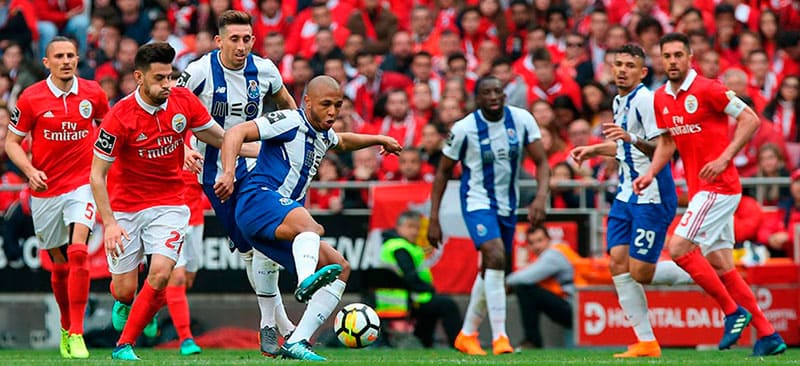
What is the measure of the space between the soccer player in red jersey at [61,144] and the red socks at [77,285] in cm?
19

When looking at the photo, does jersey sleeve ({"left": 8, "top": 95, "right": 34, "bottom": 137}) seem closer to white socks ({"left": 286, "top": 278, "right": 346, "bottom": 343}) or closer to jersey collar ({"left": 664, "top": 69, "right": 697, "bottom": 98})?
white socks ({"left": 286, "top": 278, "right": 346, "bottom": 343})

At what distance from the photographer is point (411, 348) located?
14844 millimetres

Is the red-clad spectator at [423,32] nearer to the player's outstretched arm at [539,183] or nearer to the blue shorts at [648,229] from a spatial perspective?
the player's outstretched arm at [539,183]

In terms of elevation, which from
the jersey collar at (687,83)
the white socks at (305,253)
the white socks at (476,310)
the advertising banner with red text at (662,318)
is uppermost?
the jersey collar at (687,83)

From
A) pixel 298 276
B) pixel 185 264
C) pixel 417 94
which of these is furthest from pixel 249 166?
pixel 417 94

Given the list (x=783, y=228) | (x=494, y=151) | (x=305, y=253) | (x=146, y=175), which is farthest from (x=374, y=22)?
(x=305, y=253)

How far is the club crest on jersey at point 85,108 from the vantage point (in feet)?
40.2

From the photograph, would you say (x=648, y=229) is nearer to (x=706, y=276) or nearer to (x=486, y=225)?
(x=706, y=276)

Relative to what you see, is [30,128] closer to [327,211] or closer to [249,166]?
[249,166]

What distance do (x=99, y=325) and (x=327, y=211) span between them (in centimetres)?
283

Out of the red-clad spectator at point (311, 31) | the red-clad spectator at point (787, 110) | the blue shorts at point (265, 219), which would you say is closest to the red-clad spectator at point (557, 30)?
the red-clad spectator at point (311, 31)

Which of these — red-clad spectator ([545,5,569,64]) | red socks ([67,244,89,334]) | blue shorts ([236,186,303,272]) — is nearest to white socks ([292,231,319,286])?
blue shorts ([236,186,303,272])

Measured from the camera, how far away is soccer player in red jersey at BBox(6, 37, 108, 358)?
12133 mm

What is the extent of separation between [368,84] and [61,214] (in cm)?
680
